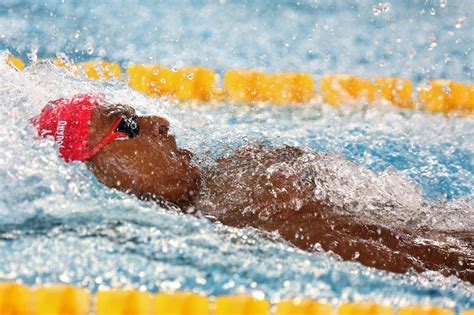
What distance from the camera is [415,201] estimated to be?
2.01m

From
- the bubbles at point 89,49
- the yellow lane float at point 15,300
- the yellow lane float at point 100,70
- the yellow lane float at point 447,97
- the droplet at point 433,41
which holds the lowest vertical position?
the yellow lane float at point 15,300

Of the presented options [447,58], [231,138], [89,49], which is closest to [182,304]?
[231,138]

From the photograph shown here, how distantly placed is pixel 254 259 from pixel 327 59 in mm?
3171

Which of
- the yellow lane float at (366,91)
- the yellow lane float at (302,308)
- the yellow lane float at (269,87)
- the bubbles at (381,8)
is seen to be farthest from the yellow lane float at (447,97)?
the yellow lane float at (302,308)

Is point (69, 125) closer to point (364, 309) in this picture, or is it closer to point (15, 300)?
point (15, 300)

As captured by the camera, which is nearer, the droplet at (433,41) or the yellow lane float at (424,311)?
the yellow lane float at (424,311)

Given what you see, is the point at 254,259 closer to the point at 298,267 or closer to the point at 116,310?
the point at 298,267

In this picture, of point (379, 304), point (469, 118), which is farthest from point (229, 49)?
point (379, 304)

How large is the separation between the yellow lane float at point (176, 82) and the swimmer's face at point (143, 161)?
1.74 metres

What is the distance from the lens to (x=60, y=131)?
1643mm

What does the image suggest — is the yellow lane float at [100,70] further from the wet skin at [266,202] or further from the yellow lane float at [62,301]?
the yellow lane float at [62,301]

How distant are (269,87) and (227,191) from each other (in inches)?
70.4

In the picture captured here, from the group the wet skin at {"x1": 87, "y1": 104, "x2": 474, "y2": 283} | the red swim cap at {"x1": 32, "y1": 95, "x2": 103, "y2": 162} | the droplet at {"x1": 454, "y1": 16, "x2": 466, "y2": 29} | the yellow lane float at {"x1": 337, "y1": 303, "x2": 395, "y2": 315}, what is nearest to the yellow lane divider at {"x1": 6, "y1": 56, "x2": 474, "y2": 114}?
the droplet at {"x1": 454, "y1": 16, "x2": 466, "y2": 29}

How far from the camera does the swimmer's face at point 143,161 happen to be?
64.7 inches
